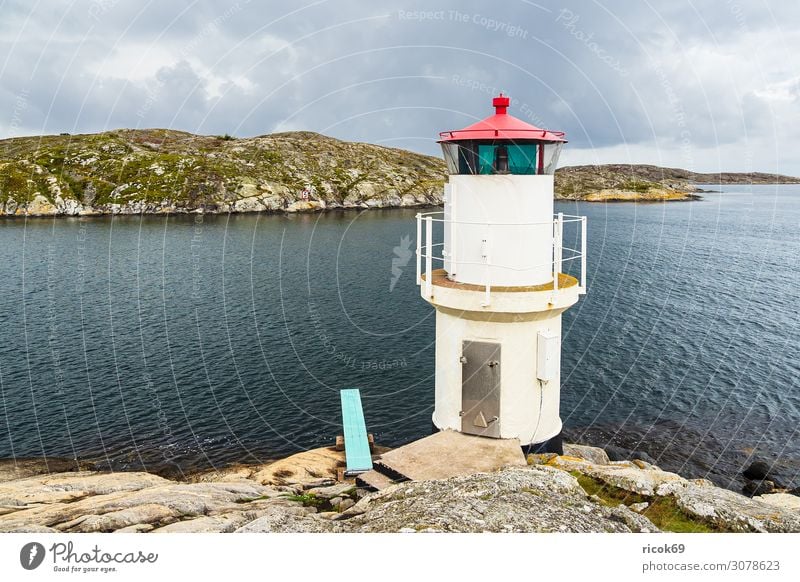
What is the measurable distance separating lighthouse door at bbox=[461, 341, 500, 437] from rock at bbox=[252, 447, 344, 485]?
6263 millimetres

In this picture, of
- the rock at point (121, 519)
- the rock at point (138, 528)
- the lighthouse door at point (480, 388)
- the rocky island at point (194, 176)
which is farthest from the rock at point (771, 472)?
the rocky island at point (194, 176)

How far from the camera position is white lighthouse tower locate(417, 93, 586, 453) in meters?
13.8

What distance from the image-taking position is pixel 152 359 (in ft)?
116

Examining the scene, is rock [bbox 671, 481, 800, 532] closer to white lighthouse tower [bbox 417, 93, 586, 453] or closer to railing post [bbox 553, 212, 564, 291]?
white lighthouse tower [bbox 417, 93, 586, 453]

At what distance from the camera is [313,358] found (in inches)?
1417

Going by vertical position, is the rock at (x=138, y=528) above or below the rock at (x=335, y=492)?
above

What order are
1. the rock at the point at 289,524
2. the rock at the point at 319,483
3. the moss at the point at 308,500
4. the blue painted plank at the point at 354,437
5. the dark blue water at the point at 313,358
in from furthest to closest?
the dark blue water at the point at 313,358
the blue painted plank at the point at 354,437
the rock at the point at 319,483
the moss at the point at 308,500
the rock at the point at 289,524

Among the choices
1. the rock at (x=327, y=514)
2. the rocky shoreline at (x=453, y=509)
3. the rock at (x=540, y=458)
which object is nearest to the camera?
the rocky shoreline at (x=453, y=509)

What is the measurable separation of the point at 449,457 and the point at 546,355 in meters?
3.28

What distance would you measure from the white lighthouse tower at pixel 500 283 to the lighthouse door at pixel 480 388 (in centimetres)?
2

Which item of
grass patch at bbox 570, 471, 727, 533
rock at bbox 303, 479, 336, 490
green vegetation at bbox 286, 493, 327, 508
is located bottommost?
rock at bbox 303, 479, 336, 490

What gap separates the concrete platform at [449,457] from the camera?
42.4 feet

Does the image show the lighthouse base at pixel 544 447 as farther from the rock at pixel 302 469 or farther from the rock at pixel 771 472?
the rock at pixel 771 472

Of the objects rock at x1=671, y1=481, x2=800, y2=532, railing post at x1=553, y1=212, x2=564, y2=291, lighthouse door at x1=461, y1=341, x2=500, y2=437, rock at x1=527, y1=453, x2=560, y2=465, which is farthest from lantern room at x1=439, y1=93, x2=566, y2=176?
rock at x1=671, y1=481, x2=800, y2=532
